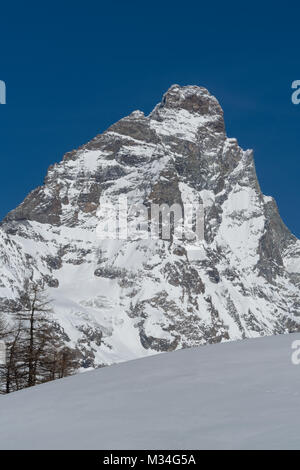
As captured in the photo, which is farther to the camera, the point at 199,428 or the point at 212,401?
the point at 212,401

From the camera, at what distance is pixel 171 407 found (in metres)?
10.1

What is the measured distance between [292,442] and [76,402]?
4788 mm

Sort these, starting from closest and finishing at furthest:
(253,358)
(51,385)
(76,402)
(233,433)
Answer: (233,433), (76,402), (253,358), (51,385)

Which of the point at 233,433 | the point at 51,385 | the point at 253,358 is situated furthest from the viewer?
the point at 51,385

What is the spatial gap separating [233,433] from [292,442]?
870mm

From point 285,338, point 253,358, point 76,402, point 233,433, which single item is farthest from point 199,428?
point 285,338

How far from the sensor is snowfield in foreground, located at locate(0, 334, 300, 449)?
27.5 ft

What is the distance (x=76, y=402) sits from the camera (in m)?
11.5

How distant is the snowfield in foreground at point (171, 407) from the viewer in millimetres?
8391
